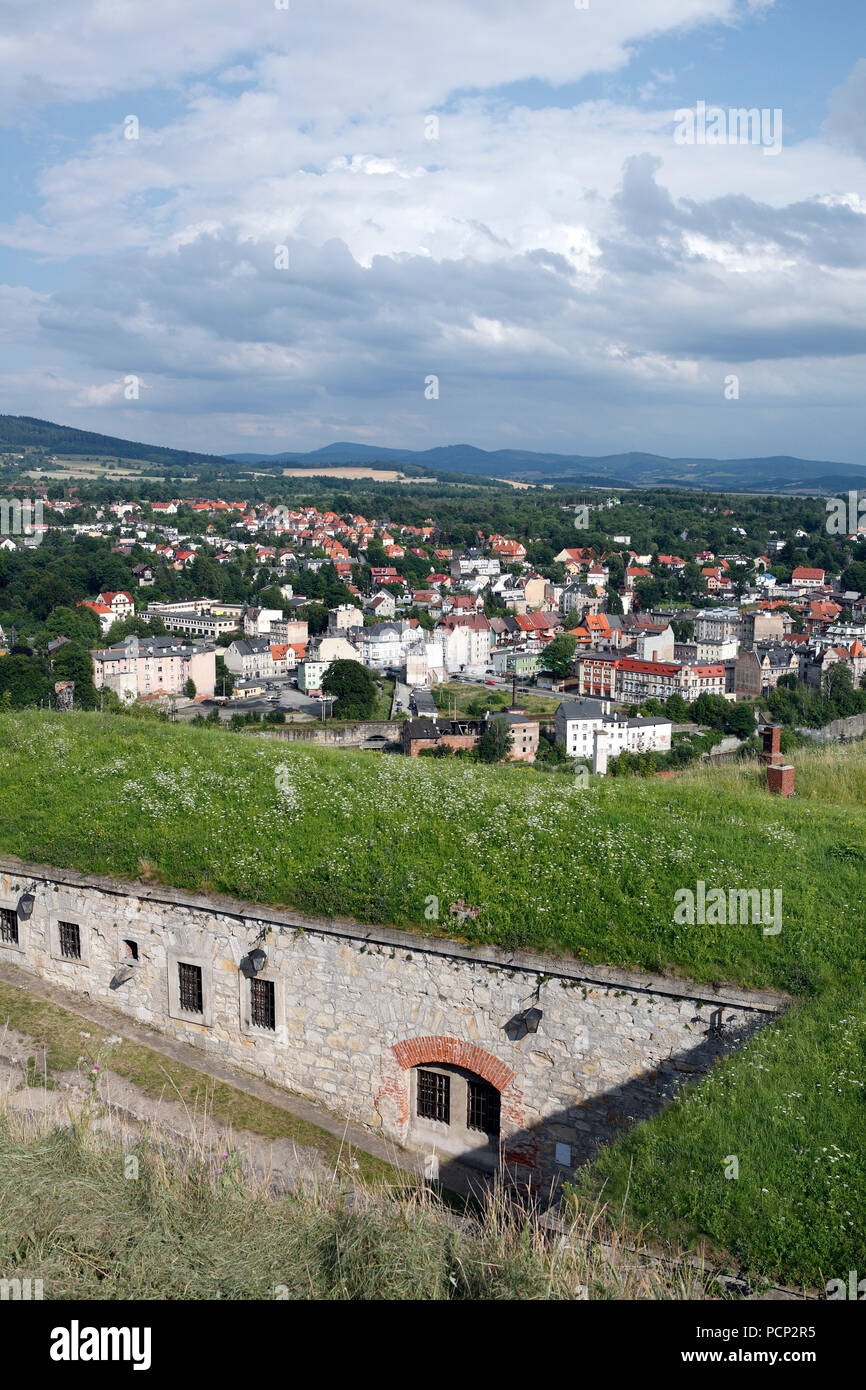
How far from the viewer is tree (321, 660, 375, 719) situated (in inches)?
3199

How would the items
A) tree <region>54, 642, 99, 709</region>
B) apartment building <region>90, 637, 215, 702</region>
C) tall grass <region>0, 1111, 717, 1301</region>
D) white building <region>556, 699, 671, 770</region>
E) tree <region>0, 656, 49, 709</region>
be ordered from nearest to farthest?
tall grass <region>0, 1111, 717, 1301</region> → tree <region>0, 656, 49, 709</region> → white building <region>556, 699, 671, 770</region> → tree <region>54, 642, 99, 709</region> → apartment building <region>90, 637, 215, 702</region>

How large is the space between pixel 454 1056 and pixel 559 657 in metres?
96.6

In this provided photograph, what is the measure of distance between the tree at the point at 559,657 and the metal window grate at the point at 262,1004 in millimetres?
93862

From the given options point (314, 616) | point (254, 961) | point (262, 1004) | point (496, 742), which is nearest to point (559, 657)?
point (314, 616)

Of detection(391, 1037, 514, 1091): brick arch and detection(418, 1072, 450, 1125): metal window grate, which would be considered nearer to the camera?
detection(391, 1037, 514, 1091): brick arch

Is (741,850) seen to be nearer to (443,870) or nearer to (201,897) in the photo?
(443,870)

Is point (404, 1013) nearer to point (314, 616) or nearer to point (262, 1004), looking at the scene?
point (262, 1004)

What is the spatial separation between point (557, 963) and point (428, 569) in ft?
488

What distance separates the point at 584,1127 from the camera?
9961mm

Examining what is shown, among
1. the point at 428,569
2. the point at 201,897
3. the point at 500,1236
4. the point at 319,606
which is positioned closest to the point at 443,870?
the point at 201,897

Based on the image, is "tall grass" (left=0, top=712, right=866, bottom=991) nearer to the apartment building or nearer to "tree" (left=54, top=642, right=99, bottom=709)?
"tree" (left=54, top=642, right=99, bottom=709)

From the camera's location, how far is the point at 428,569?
6176 inches

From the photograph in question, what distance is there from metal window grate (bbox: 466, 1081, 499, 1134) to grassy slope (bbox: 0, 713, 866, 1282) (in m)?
1.71
